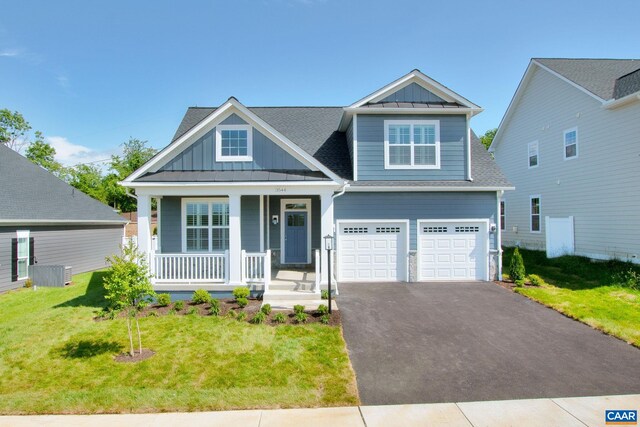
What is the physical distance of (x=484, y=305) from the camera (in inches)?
344

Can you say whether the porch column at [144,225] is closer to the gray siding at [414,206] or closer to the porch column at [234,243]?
the porch column at [234,243]

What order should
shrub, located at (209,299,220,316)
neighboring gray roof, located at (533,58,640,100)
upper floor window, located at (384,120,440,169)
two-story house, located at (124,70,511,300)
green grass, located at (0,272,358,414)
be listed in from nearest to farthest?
green grass, located at (0,272,358,414), shrub, located at (209,299,220,316), two-story house, located at (124,70,511,300), upper floor window, located at (384,120,440,169), neighboring gray roof, located at (533,58,640,100)

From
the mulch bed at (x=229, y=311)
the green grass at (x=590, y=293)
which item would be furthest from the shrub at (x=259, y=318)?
the green grass at (x=590, y=293)

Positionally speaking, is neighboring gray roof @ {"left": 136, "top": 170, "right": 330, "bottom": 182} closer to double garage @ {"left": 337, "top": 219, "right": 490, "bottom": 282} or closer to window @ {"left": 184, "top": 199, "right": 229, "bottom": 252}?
window @ {"left": 184, "top": 199, "right": 229, "bottom": 252}

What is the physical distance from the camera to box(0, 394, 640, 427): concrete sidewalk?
4004mm

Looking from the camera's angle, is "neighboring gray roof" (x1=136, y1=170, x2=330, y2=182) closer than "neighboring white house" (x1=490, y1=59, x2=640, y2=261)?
Yes

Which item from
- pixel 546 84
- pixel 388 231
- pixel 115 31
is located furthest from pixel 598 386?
pixel 115 31

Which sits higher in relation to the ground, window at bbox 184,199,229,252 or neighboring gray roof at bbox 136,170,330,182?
neighboring gray roof at bbox 136,170,330,182

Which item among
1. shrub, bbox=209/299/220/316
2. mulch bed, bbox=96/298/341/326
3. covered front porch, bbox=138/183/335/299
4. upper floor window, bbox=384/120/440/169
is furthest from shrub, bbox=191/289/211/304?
upper floor window, bbox=384/120/440/169

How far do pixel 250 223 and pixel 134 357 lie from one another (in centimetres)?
579

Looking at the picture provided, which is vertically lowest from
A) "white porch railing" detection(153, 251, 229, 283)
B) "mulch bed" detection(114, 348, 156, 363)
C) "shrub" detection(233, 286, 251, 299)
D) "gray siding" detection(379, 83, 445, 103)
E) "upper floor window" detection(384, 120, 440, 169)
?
"mulch bed" detection(114, 348, 156, 363)

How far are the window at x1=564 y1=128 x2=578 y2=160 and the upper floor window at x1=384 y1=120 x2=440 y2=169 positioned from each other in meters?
7.54

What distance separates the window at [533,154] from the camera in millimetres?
16734

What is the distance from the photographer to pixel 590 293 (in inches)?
381
